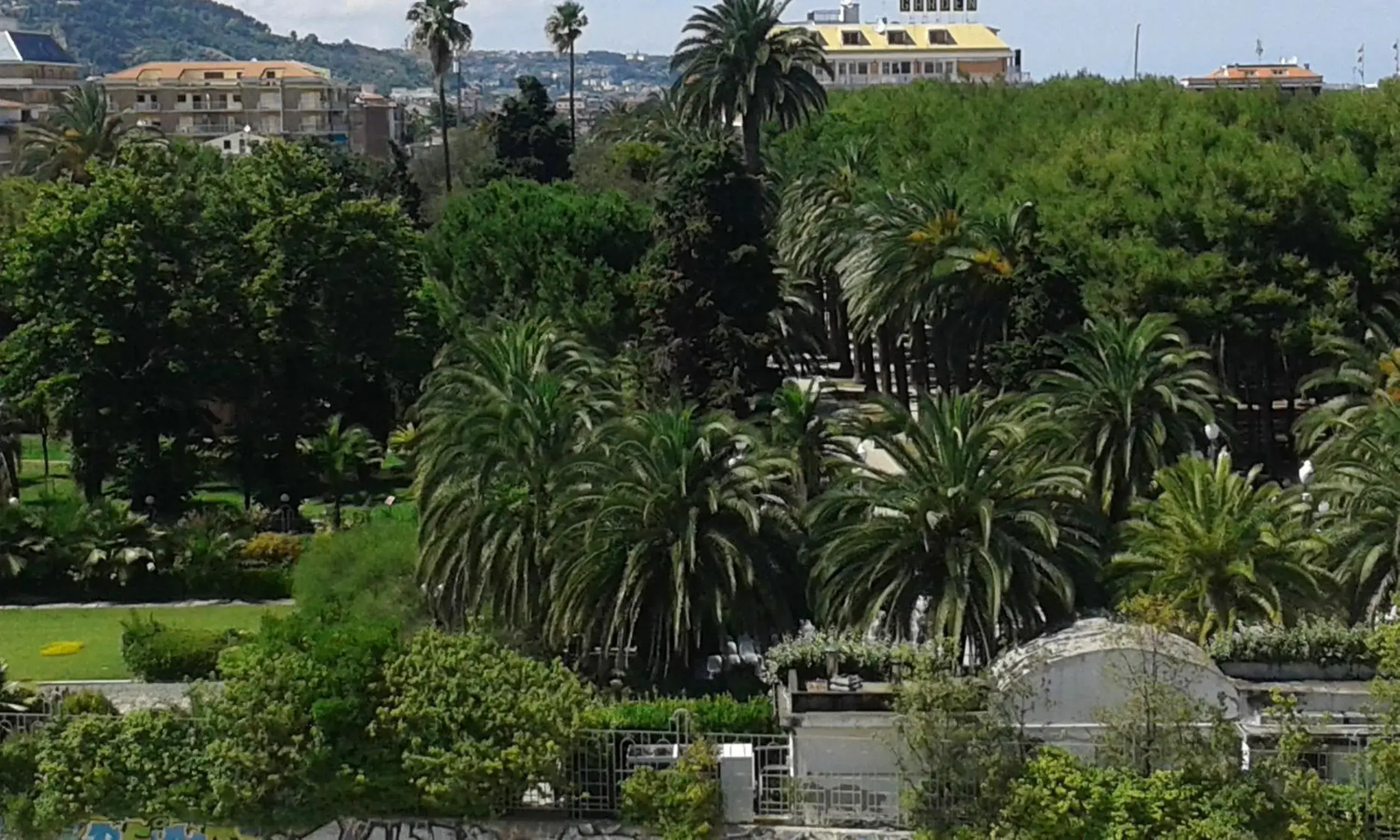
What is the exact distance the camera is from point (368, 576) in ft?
93.3

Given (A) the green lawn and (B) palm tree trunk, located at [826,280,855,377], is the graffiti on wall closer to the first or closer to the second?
(A) the green lawn

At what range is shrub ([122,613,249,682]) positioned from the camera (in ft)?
87.1

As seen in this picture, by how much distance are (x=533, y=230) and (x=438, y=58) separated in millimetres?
37841

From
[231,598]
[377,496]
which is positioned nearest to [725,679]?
[231,598]

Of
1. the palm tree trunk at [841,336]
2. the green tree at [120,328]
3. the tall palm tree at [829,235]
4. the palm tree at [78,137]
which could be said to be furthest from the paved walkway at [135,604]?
the palm tree at [78,137]

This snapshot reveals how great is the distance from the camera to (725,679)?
83.4 feet

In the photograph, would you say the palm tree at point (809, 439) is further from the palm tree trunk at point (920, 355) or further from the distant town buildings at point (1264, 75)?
the distant town buildings at point (1264, 75)

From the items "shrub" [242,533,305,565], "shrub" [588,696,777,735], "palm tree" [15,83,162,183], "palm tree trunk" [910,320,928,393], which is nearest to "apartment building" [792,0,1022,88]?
"palm tree" [15,83,162,183]

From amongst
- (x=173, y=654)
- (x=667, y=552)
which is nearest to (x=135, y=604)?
(x=173, y=654)

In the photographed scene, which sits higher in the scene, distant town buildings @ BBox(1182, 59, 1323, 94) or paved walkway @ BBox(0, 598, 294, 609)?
distant town buildings @ BBox(1182, 59, 1323, 94)

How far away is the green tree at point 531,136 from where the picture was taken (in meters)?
76.8

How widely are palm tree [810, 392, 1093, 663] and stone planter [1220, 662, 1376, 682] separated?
7.58ft

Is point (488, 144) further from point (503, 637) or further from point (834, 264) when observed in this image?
point (503, 637)

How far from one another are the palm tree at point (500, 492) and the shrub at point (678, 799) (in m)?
6.25
